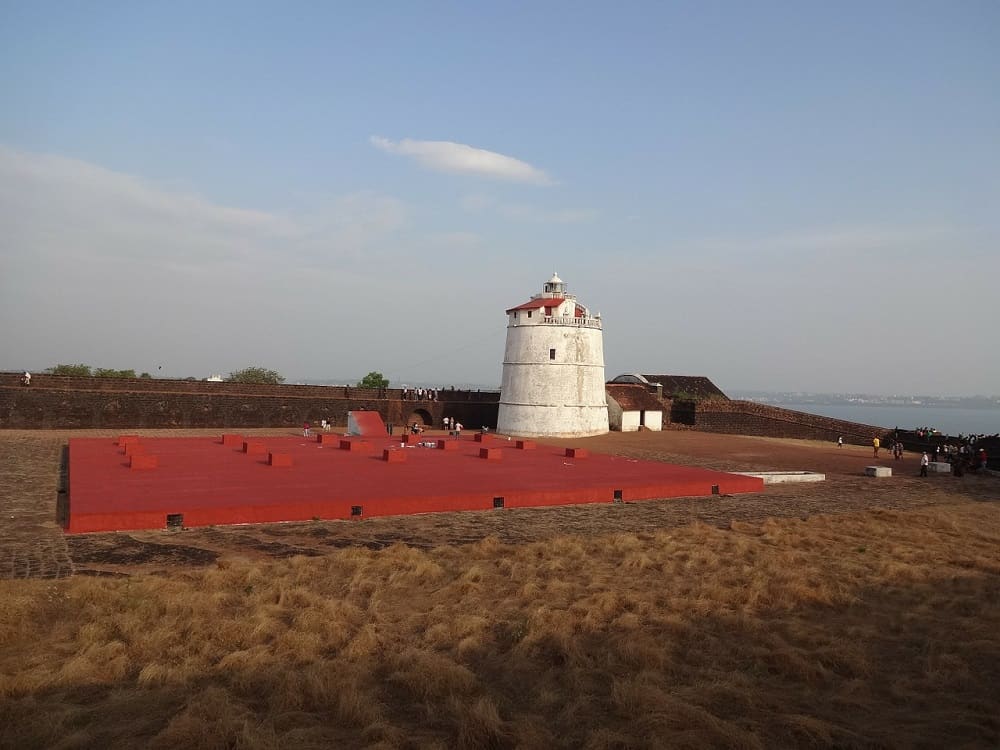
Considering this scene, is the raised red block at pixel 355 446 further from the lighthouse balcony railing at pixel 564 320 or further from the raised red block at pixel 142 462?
the lighthouse balcony railing at pixel 564 320

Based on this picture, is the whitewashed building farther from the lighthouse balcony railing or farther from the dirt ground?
the dirt ground

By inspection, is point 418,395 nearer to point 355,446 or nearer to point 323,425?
point 323,425

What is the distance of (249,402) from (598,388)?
16.4 m

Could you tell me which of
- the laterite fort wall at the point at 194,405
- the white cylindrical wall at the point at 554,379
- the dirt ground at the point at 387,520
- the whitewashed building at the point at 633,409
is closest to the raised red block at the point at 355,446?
the dirt ground at the point at 387,520

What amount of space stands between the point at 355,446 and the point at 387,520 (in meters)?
9.78

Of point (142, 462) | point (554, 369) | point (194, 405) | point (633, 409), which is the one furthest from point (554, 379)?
point (142, 462)

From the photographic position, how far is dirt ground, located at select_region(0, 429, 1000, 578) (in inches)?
385

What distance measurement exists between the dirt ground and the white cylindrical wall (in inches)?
334

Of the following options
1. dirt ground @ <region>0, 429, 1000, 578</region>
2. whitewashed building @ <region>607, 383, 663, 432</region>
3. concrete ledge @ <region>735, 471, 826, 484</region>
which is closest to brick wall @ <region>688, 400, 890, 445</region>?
whitewashed building @ <region>607, 383, 663, 432</region>

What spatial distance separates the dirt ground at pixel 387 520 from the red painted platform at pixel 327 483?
351 millimetres

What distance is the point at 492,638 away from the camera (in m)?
7.24

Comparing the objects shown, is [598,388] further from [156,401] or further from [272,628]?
[272,628]

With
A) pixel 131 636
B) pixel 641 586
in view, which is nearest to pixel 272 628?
pixel 131 636

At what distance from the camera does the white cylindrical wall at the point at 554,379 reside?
3406 centimetres
